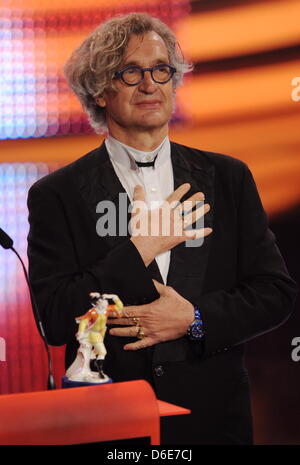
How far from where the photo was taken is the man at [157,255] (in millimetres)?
2146

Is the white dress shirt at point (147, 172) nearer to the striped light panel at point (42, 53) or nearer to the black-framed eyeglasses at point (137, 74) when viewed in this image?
the black-framed eyeglasses at point (137, 74)

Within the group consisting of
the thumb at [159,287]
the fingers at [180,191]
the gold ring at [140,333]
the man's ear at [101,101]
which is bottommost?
the gold ring at [140,333]

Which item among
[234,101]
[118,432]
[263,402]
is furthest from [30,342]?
[118,432]

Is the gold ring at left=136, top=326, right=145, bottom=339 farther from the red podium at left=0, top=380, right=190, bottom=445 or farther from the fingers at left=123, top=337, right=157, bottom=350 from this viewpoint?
the red podium at left=0, top=380, right=190, bottom=445

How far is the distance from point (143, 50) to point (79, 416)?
1117 millimetres

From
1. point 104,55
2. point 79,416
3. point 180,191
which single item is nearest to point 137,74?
point 104,55

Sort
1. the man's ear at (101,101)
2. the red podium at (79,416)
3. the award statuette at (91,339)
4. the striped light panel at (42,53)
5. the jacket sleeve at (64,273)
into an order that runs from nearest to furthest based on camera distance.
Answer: the red podium at (79,416)
the award statuette at (91,339)
the jacket sleeve at (64,273)
the man's ear at (101,101)
the striped light panel at (42,53)

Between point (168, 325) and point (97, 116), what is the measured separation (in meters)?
0.69

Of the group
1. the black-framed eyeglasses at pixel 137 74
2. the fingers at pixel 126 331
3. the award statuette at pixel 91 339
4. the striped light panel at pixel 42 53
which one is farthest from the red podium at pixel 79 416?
the striped light panel at pixel 42 53

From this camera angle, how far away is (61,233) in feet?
7.30

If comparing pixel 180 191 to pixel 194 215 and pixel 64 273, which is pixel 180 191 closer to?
pixel 194 215

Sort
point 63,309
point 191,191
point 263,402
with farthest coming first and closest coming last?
point 263,402
point 191,191
point 63,309

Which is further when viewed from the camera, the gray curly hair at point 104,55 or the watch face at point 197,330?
the gray curly hair at point 104,55
